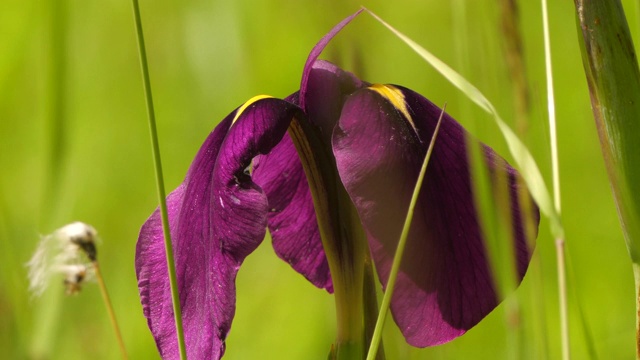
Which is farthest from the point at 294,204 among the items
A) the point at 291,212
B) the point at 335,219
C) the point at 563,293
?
the point at 563,293

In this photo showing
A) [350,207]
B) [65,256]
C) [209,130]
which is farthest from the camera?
[209,130]

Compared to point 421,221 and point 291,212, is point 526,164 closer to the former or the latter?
point 421,221

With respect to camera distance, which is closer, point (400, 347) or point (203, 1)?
point (400, 347)

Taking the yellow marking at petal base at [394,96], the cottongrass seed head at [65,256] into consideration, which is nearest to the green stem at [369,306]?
the yellow marking at petal base at [394,96]

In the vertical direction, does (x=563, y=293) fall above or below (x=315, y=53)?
below

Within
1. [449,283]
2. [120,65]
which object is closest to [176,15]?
[120,65]

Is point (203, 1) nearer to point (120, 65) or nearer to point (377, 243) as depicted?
point (120, 65)

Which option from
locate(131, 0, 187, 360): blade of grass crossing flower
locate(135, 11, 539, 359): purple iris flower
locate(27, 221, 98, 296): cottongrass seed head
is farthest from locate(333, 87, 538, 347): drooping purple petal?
locate(27, 221, 98, 296): cottongrass seed head
